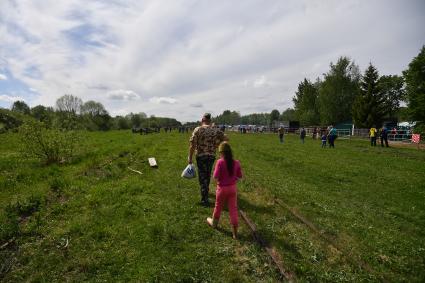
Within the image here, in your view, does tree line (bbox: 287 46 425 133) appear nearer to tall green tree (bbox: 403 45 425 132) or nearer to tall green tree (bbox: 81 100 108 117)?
tall green tree (bbox: 403 45 425 132)

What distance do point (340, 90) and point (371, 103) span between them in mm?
11273

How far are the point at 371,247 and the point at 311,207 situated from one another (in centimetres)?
259

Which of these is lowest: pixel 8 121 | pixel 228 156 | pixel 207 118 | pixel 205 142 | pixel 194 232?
pixel 194 232

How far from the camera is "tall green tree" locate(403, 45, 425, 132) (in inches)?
1521

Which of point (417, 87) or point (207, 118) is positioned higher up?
point (417, 87)

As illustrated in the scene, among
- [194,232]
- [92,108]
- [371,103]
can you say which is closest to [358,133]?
[371,103]

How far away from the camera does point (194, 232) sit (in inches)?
264

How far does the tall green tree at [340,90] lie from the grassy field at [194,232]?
195 feet

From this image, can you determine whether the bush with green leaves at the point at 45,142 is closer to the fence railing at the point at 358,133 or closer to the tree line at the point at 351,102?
the tree line at the point at 351,102

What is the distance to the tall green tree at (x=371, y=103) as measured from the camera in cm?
5709

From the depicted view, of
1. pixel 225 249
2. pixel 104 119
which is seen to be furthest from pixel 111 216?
pixel 104 119

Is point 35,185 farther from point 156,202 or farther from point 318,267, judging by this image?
point 318,267

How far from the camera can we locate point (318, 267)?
525 cm

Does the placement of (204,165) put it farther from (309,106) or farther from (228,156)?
(309,106)
